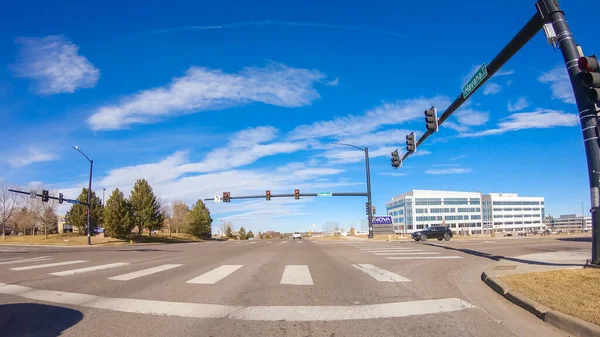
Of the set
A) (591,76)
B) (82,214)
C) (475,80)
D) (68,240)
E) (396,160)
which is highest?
(475,80)

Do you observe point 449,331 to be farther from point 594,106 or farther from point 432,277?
point 594,106

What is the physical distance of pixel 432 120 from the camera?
1802 centimetres

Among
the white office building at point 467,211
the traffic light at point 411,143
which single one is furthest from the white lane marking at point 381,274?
the white office building at point 467,211

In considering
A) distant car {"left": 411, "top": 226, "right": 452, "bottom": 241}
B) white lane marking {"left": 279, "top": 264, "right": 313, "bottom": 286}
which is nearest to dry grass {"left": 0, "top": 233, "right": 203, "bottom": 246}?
distant car {"left": 411, "top": 226, "right": 452, "bottom": 241}

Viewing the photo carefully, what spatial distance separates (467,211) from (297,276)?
445 ft

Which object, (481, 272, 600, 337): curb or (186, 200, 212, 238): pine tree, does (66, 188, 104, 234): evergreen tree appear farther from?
(481, 272, 600, 337): curb

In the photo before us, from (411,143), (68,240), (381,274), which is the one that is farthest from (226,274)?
(68,240)

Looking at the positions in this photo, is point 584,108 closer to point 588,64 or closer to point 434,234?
point 588,64

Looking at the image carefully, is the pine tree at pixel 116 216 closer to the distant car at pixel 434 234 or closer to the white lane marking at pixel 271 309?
the distant car at pixel 434 234

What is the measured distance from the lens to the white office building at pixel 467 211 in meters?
130

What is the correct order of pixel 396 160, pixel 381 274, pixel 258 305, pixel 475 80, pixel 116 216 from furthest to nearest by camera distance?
pixel 116 216 < pixel 396 160 < pixel 475 80 < pixel 381 274 < pixel 258 305

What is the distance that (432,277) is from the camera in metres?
10.3

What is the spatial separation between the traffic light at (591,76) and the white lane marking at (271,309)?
5.02 m

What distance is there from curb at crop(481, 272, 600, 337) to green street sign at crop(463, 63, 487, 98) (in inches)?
315
